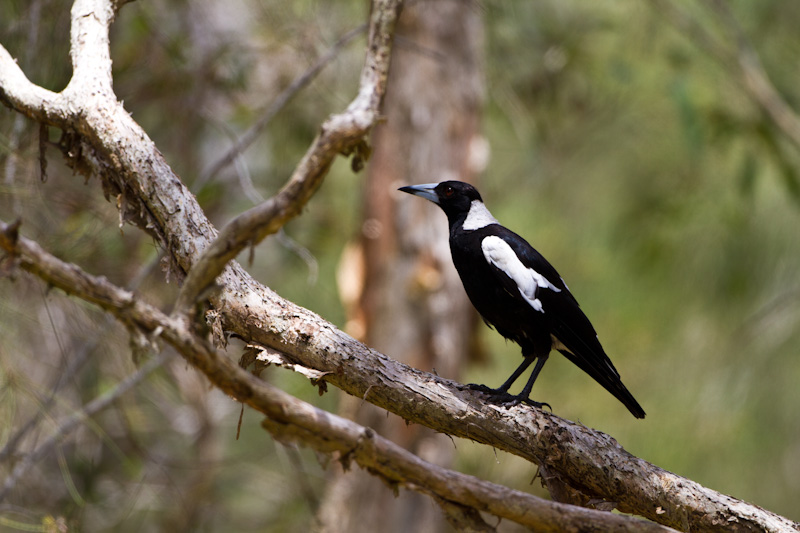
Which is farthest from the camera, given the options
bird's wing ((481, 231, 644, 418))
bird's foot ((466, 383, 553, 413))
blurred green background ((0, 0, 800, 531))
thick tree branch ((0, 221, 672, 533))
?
blurred green background ((0, 0, 800, 531))

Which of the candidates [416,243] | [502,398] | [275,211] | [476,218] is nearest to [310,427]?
[275,211]

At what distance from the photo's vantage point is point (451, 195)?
332 cm

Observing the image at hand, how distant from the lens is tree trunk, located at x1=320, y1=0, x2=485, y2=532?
15.5 ft

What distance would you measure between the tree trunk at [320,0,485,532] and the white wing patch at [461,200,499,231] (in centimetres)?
154

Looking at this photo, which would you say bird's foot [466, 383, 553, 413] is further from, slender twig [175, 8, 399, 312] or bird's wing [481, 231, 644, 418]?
slender twig [175, 8, 399, 312]

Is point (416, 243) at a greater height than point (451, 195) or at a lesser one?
greater

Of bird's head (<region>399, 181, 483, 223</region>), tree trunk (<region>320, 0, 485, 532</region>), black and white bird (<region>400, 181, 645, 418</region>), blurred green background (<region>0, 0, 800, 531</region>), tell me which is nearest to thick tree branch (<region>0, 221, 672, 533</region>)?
black and white bird (<region>400, 181, 645, 418</region>)

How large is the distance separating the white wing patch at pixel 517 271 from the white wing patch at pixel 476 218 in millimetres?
257

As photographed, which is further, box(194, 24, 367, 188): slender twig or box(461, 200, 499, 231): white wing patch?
box(194, 24, 367, 188): slender twig

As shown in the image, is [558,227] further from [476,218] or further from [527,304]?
[527,304]

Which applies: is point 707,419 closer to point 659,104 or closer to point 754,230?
point 754,230

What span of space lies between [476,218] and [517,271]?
1.73 feet

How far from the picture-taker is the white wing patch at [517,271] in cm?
270

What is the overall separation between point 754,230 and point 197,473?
409 cm
